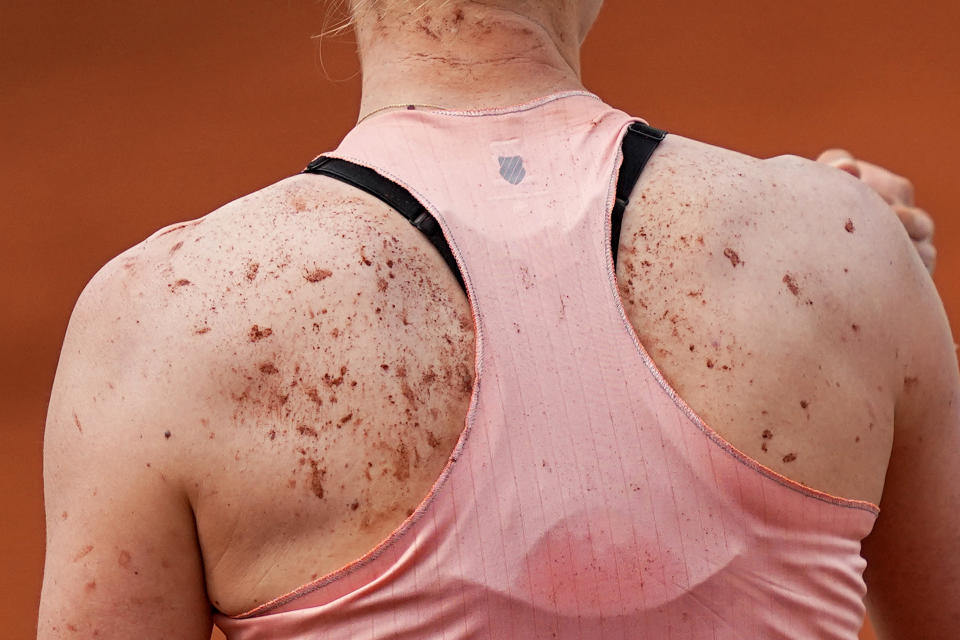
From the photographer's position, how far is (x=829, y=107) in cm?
393

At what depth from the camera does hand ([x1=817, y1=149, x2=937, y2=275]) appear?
1163 mm

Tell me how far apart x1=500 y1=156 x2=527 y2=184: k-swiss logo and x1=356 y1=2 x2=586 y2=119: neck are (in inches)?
2.0

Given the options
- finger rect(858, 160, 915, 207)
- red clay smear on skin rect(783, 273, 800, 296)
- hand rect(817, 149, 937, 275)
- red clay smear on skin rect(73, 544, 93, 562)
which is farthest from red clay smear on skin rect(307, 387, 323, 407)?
finger rect(858, 160, 915, 207)

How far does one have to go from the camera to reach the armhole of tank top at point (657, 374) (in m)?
0.71

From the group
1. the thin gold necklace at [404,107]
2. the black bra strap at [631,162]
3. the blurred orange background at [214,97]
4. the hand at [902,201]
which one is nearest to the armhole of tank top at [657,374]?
the black bra strap at [631,162]

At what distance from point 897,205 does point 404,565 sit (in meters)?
0.71

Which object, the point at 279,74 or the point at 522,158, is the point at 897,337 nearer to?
the point at 522,158

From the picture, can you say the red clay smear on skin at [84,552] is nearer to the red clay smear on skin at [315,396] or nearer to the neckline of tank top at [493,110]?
the red clay smear on skin at [315,396]

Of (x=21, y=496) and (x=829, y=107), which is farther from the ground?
(x=829, y=107)

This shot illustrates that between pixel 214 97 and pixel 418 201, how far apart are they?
343cm

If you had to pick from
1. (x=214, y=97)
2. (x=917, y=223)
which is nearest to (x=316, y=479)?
(x=917, y=223)

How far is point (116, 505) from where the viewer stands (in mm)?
717

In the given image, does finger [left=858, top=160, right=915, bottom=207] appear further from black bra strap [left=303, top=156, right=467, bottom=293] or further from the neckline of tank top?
black bra strap [left=303, top=156, right=467, bottom=293]

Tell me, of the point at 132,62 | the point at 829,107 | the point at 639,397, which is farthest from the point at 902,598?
the point at 132,62
